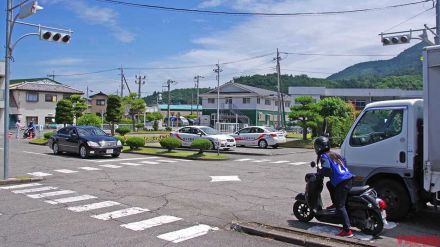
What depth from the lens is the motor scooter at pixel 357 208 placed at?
673cm

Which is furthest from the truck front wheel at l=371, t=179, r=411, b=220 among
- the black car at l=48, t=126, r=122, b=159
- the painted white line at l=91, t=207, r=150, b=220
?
the black car at l=48, t=126, r=122, b=159

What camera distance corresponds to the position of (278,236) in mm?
6715

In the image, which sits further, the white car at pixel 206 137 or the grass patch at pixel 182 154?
the white car at pixel 206 137

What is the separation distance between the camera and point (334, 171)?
269 inches

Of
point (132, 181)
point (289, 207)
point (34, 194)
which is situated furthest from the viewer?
point (132, 181)

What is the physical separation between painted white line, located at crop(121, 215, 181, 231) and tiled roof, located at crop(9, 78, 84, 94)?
2391 inches

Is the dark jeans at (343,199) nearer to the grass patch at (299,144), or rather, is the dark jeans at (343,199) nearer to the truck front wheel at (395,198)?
the truck front wheel at (395,198)

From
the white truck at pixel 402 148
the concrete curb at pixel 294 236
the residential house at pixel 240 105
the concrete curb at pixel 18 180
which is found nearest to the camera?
the concrete curb at pixel 294 236

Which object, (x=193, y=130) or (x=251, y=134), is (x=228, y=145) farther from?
→ (x=251, y=134)

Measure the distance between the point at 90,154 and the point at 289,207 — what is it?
42.7 feet

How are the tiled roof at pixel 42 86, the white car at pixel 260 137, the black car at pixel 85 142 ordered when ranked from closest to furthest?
the black car at pixel 85 142, the white car at pixel 260 137, the tiled roof at pixel 42 86

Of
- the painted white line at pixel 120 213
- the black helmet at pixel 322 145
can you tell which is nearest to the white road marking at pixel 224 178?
the painted white line at pixel 120 213

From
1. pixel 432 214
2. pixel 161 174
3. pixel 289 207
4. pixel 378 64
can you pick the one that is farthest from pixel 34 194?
pixel 378 64

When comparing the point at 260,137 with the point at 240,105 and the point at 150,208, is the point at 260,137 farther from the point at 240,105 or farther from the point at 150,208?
the point at 240,105
